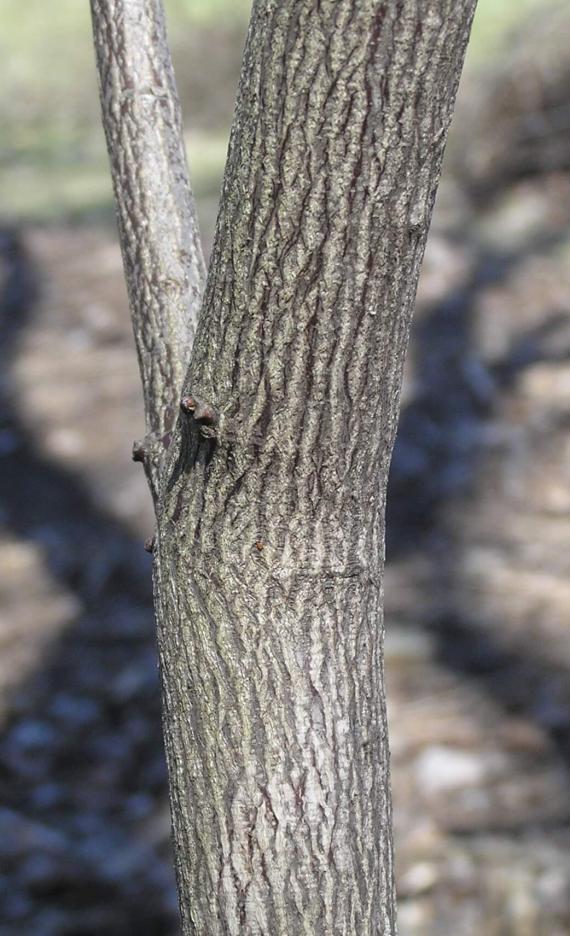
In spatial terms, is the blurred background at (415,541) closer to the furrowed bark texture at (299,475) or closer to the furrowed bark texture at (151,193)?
the furrowed bark texture at (299,475)

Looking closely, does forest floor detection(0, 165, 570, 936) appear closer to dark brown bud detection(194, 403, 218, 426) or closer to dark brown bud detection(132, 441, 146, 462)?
dark brown bud detection(132, 441, 146, 462)

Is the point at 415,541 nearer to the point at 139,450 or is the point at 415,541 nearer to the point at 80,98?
the point at 139,450

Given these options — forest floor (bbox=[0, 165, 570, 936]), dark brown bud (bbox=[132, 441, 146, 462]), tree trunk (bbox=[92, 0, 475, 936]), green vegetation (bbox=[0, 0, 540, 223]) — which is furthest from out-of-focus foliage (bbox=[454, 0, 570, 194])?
tree trunk (bbox=[92, 0, 475, 936])

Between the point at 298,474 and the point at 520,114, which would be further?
the point at 520,114

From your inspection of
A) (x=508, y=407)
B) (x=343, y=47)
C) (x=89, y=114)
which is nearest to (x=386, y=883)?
(x=343, y=47)

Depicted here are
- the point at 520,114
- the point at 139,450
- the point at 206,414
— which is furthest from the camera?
the point at 520,114

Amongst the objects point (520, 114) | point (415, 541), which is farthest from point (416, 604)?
point (520, 114)
